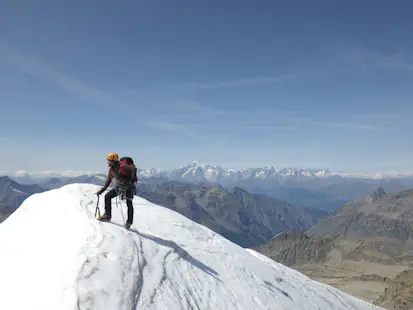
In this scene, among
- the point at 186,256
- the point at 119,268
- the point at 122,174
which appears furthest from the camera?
the point at 186,256

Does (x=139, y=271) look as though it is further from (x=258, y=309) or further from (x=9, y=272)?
(x=258, y=309)

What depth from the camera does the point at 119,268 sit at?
991 centimetres

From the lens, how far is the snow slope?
8219 mm

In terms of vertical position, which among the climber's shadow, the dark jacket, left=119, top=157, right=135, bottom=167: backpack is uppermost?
left=119, top=157, right=135, bottom=167: backpack

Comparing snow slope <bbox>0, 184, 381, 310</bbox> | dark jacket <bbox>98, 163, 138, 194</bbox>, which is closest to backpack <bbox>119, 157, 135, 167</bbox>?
dark jacket <bbox>98, 163, 138, 194</bbox>

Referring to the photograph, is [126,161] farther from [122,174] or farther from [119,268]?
[119,268]

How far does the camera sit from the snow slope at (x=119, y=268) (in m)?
8.22

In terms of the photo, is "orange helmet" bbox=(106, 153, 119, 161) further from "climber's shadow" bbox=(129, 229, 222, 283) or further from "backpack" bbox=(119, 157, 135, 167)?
"climber's shadow" bbox=(129, 229, 222, 283)

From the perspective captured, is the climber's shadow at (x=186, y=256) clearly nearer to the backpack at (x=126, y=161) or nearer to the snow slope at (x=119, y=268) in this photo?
the snow slope at (x=119, y=268)

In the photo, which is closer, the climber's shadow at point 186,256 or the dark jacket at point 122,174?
the dark jacket at point 122,174

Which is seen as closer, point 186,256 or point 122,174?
point 122,174

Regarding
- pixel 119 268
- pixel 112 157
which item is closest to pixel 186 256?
pixel 119 268

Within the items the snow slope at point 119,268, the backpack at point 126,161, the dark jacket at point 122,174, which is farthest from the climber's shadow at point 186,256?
the backpack at point 126,161

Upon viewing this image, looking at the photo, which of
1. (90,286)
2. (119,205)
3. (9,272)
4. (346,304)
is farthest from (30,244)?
(346,304)
